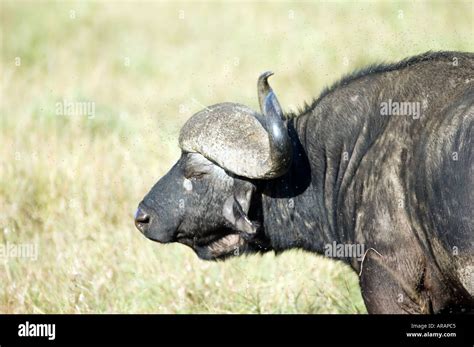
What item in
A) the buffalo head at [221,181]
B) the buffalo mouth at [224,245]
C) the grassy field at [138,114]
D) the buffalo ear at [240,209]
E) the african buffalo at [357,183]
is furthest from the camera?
the grassy field at [138,114]

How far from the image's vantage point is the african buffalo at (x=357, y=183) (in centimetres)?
519

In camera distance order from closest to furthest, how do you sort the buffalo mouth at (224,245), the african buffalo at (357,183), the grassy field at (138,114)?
the african buffalo at (357,183) < the buffalo mouth at (224,245) < the grassy field at (138,114)

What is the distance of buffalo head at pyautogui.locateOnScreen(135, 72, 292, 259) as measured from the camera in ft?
18.1

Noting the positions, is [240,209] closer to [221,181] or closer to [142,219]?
[221,181]

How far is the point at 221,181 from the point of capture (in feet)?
18.8

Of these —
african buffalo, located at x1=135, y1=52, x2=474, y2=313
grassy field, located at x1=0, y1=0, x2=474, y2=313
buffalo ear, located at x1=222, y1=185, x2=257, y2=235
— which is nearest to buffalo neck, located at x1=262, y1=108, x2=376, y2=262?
african buffalo, located at x1=135, y1=52, x2=474, y2=313

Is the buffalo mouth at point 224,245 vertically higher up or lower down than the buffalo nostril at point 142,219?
lower down

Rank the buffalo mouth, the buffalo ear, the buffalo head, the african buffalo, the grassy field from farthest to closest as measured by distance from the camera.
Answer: the grassy field, the buffalo mouth, the buffalo ear, the buffalo head, the african buffalo

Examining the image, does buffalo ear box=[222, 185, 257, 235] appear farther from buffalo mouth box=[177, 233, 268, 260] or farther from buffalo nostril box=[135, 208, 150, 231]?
buffalo nostril box=[135, 208, 150, 231]

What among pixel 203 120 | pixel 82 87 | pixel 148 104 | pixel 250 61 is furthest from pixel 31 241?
pixel 250 61

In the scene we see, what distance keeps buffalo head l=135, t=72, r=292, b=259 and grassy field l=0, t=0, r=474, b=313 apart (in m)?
0.71

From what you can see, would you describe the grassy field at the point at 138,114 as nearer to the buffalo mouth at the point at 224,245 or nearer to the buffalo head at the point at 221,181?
the buffalo mouth at the point at 224,245

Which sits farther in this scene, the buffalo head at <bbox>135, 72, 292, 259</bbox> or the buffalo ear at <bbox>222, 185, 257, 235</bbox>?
the buffalo ear at <bbox>222, 185, 257, 235</bbox>

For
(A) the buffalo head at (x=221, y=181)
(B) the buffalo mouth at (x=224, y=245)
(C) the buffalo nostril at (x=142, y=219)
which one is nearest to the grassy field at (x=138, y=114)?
(B) the buffalo mouth at (x=224, y=245)
